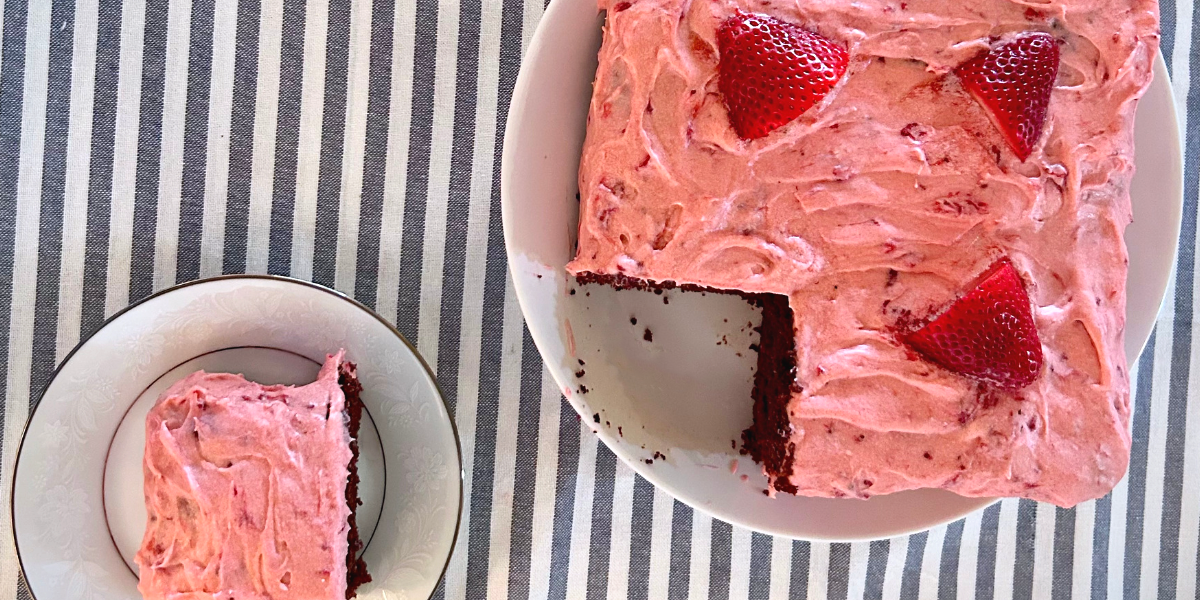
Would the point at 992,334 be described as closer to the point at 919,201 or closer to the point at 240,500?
the point at 919,201

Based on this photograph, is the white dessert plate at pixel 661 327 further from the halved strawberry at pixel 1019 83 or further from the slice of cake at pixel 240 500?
the slice of cake at pixel 240 500

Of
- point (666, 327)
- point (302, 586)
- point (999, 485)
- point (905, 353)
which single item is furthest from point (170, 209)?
point (999, 485)

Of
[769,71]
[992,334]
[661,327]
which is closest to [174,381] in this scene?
[661,327]

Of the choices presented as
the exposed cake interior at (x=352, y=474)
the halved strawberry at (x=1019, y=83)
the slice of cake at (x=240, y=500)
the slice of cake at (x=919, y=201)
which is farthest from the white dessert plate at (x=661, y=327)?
the slice of cake at (x=240, y=500)

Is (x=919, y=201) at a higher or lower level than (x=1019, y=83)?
lower

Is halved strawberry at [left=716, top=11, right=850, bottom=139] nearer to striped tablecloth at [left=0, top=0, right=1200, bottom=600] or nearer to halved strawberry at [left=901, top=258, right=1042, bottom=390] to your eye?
halved strawberry at [left=901, top=258, right=1042, bottom=390]

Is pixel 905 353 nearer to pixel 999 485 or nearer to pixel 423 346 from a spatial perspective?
pixel 999 485
